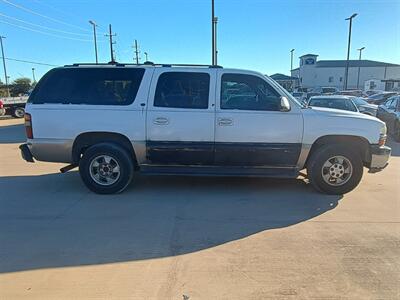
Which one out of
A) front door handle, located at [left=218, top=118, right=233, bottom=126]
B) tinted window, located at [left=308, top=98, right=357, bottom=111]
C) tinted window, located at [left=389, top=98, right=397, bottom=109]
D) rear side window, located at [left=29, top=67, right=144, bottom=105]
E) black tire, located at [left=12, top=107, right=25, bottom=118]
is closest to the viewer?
front door handle, located at [left=218, top=118, right=233, bottom=126]

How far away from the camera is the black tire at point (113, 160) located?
577cm

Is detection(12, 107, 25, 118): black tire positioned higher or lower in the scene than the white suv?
lower

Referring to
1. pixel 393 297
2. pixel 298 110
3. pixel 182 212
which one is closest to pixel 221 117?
pixel 298 110

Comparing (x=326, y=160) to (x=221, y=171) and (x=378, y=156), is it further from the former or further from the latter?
(x=221, y=171)

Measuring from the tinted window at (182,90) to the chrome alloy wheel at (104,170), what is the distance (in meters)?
1.25

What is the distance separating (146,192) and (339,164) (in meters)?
3.26

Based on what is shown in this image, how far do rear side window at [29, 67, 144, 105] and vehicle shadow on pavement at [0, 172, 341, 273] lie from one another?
1.58 m

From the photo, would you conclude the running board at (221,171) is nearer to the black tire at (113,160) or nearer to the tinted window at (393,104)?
the black tire at (113,160)

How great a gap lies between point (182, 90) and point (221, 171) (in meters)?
1.48

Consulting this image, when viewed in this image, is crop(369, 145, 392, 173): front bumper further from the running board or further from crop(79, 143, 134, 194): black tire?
crop(79, 143, 134, 194): black tire

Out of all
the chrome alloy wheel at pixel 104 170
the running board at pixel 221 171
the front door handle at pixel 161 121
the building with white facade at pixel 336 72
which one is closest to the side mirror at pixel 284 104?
the running board at pixel 221 171

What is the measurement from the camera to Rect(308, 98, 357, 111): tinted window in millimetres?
11828

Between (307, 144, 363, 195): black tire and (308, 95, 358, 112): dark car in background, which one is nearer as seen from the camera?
(307, 144, 363, 195): black tire

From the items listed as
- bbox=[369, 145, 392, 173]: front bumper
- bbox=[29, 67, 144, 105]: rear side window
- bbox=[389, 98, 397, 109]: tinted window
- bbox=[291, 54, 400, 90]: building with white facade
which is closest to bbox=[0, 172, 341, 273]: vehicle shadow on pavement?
bbox=[369, 145, 392, 173]: front bumper
